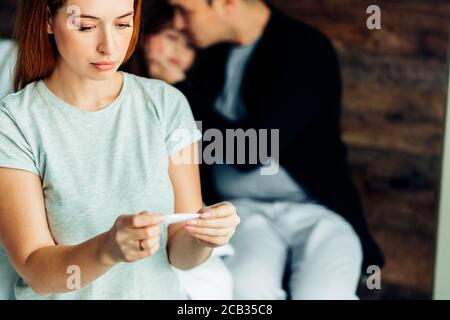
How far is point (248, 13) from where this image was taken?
1293 mm

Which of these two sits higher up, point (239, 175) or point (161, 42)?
point (161, 42)

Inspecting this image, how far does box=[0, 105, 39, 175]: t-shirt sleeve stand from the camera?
92cm

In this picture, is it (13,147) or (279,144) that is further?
(279,144)

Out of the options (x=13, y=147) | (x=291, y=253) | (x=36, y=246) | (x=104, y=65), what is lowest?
(x=291, y=253)

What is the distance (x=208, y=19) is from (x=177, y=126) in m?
0.33

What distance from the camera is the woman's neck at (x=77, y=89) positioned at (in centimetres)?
96

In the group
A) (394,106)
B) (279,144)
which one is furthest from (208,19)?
(394,106)

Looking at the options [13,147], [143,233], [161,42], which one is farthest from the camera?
[161,42]

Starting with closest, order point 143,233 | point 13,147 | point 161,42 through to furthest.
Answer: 1. point 143,233
2. point 13,147
3. point 161,42

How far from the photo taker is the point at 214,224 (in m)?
0.89

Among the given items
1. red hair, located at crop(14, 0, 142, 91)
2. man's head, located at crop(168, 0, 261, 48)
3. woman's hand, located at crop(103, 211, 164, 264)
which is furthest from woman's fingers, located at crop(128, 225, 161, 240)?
man's head, located at crop(168, 0, 261, 48)

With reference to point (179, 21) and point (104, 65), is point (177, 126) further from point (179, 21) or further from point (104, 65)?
point (179, 21)

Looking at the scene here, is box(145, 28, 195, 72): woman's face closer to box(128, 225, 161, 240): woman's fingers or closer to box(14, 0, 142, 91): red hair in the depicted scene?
box(14, 0, 142, 91): red hair

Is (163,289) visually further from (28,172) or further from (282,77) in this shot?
(282,77)
